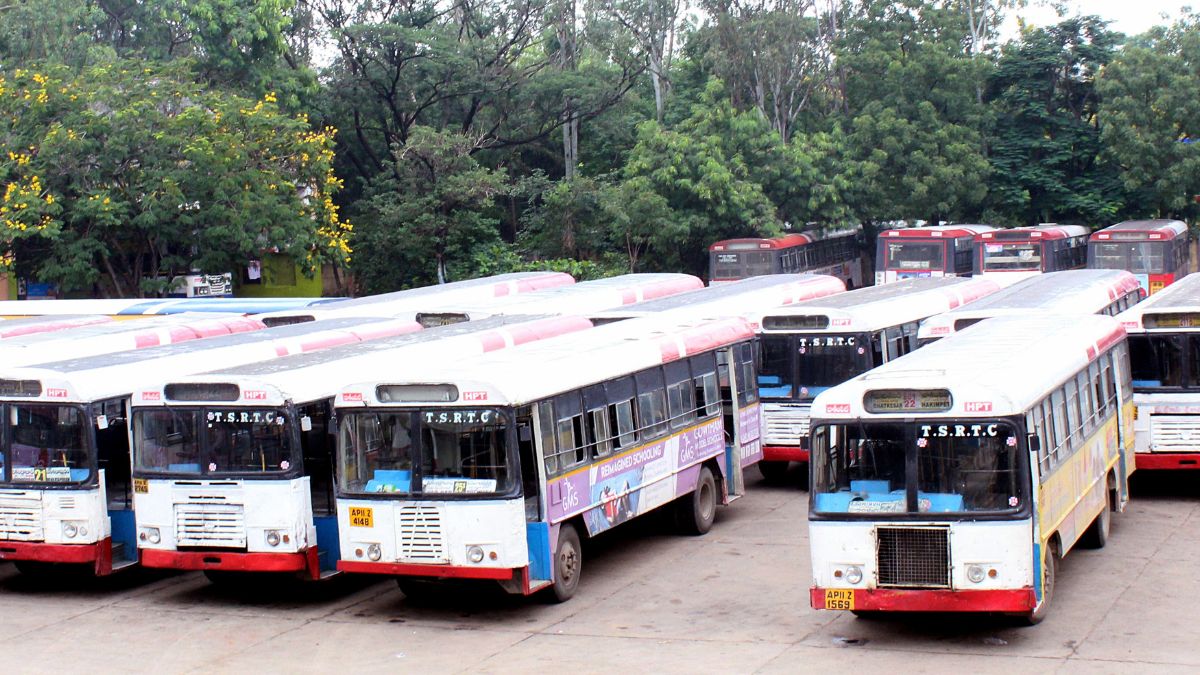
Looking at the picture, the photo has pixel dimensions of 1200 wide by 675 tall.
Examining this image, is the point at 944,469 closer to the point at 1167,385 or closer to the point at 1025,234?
the point at 1167,385

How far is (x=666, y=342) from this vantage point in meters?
14.9

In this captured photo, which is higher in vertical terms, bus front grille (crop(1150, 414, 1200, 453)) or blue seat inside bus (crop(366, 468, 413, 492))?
blue seat inside bus (crop(366, 468, 413, 492))

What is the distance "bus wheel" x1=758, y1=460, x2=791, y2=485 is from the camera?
1852cm

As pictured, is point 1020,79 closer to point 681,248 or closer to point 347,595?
point 681,248

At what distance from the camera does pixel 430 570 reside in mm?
11961

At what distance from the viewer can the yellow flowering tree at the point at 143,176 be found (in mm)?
31422

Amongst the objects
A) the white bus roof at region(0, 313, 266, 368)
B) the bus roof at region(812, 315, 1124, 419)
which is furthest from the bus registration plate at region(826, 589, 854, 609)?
the white bus roof at region(0, 313, 266, 368)

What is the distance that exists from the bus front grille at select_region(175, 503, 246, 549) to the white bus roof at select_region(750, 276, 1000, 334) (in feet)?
24.1

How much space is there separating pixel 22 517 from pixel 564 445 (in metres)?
5.13

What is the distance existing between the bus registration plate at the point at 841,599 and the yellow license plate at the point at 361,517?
12.7 feet

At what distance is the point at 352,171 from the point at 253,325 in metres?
27.0

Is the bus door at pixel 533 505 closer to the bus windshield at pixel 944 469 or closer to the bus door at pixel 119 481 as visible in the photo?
the bus windshield at pixel 944 469

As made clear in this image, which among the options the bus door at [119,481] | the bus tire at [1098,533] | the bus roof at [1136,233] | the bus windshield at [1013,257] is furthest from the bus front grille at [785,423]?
the bus roof at [1136,233]

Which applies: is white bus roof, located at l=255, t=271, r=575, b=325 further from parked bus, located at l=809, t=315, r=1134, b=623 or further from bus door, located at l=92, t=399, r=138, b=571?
parked bus, located at l=809, t=315, r=1134, b=623
